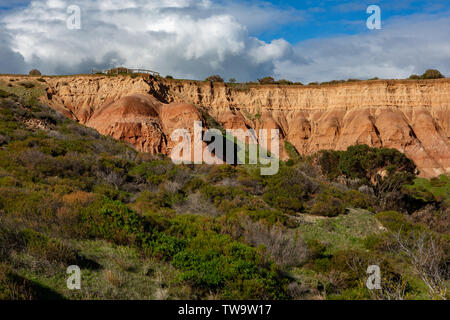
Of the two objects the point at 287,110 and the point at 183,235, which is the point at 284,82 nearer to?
the point at 287,110

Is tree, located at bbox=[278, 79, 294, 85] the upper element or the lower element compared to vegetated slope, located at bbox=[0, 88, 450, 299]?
upper

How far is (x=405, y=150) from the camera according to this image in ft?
135

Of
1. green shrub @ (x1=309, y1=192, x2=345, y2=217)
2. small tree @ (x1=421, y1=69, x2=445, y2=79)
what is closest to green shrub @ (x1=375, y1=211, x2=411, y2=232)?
green shrub @ (x1=309, y1=192, x2=345, y2=217)

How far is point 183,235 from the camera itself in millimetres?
8289

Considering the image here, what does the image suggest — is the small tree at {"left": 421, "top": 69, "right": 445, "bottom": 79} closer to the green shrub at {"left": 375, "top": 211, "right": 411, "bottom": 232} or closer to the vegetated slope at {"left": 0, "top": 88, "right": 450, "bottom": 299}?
the vegetated slope at {"left": 0, "top": 88, "right": 450, "bottom": 299}

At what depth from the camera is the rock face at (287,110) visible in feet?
113

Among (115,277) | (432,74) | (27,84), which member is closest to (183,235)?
(115,277)

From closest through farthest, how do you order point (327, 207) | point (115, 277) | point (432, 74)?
point (115, 277), point (327, 207), point (432, 74)

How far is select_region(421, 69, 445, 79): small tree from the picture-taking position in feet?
169

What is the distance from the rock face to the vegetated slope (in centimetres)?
1728

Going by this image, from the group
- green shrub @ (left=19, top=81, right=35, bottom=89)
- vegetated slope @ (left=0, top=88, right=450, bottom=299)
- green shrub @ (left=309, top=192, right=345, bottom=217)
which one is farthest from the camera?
green shrub @ (left=19, top=81, right=35, bottom=89)

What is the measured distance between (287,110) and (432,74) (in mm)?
25954
